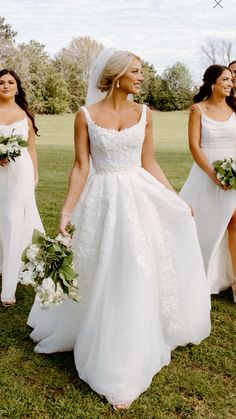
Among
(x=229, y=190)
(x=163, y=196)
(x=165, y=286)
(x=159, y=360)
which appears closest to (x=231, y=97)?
(x=229, y=190)

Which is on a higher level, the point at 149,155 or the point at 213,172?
the point at 149,155

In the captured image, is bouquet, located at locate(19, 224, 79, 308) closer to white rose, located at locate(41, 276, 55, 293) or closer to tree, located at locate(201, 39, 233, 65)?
white rose, located at locate(41, 276, 55, 293)

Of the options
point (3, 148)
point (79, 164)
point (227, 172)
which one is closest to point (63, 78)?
point (3, 148)

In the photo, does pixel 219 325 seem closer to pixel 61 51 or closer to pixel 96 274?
pixel 96 274

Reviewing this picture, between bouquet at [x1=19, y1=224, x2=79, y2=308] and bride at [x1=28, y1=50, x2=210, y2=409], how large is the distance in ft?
1.14

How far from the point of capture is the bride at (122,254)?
4262mm

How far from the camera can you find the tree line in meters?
58.6

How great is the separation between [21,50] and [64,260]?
6277 centimetres

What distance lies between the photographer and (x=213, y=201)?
263 inches

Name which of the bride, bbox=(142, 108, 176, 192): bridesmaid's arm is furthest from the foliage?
the bride

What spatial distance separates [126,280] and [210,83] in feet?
10.5

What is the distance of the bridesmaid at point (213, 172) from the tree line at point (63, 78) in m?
47.0

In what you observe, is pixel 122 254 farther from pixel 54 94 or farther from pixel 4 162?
pixel 54 94

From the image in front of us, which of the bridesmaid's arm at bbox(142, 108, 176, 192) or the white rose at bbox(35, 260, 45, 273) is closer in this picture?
the white rose at bbox(35, 260, 45, 273)
